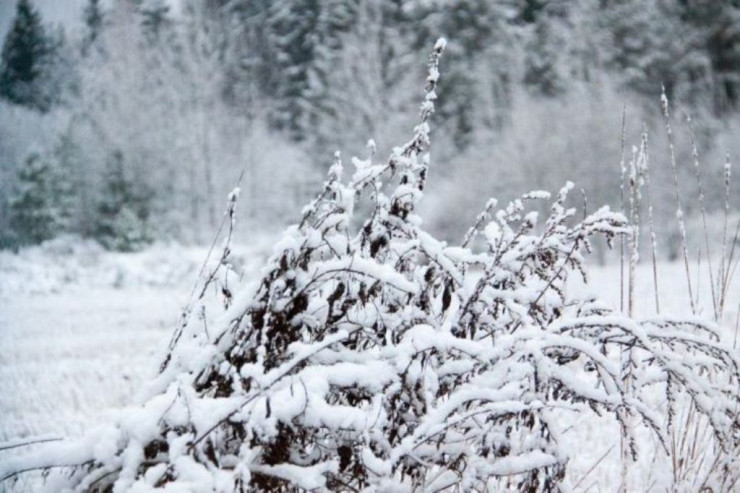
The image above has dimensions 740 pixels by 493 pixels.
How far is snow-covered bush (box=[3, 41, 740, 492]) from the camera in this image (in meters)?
1.34

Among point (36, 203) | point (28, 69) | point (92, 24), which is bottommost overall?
point (36, 203)

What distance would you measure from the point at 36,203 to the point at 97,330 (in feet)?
50.8

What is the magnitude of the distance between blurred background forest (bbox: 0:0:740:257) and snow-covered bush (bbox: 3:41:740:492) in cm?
2061

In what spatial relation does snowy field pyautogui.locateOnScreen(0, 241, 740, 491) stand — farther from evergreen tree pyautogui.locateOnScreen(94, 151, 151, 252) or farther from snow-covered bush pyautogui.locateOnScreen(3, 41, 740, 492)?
evergreen tree pyautogui.locateOnScreen(94, 151, 151, 252)

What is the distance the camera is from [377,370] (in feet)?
4.80

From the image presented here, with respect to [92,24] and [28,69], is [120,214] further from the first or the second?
[92,24]

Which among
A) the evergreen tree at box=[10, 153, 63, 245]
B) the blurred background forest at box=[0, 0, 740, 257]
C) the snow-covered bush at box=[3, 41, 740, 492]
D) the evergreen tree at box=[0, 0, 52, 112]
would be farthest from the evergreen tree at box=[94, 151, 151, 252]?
the snow-covered bush at box=[3, 41, 740, 492]

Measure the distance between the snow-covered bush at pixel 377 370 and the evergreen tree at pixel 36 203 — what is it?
77.8 feet

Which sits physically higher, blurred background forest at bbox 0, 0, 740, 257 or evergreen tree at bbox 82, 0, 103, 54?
evergreen tree at bbox 82, 0, 103, 54

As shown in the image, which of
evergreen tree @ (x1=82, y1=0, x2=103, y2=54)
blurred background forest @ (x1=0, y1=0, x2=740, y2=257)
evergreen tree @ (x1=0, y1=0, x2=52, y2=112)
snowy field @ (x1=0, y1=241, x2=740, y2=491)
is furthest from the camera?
evergreen tree @ (x1=82, y1=0, x2=103, y2=54)

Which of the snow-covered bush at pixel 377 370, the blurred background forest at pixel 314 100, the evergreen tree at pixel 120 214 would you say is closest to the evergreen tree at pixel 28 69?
the blurred background forest at pixel 314 100

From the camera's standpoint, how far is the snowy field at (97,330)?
4.42 m

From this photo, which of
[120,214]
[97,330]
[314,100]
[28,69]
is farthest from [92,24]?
[97,330]

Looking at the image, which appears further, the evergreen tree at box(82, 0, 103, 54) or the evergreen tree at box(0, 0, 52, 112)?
the evergreen tree at box(82, 0, 103, 54)
